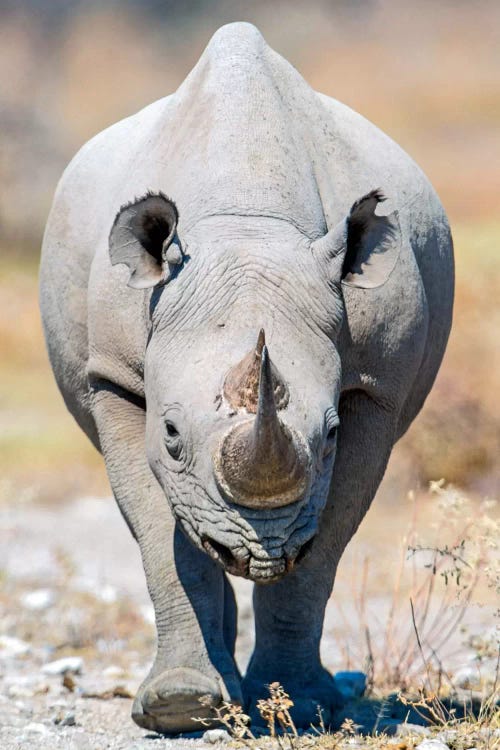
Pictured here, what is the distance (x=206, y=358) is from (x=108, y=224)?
140 centimetres

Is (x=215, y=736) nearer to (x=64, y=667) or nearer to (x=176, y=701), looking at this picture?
(x=176, y=701)

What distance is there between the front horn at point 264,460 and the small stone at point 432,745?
1046mm

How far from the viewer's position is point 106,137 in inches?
308

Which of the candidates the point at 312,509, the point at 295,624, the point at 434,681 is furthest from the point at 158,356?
the point at 434,681

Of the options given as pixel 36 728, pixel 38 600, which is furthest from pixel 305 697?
pixel 38 600

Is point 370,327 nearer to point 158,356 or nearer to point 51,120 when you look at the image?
point 158,356

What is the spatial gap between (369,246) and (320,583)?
155 centimetres

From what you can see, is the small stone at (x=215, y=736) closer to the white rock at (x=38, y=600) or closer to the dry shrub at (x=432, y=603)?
the dry shrub at (x=432, y=603)

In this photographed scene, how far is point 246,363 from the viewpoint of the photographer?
5.36 metres

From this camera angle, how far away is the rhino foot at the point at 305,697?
678cm

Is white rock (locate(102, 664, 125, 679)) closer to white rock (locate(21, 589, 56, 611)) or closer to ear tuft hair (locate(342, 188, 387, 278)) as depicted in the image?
white rock (locate(21, 589, 56, 611))

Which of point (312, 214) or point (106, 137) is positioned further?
point (106, 137)

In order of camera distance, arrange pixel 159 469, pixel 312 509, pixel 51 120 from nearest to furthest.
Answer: pixel 312 509
pixel 159 469
pixel 51 120

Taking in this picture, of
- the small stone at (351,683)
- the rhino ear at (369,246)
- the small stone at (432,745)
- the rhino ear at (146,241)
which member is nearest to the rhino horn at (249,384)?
the rhino ear at (146,241)
